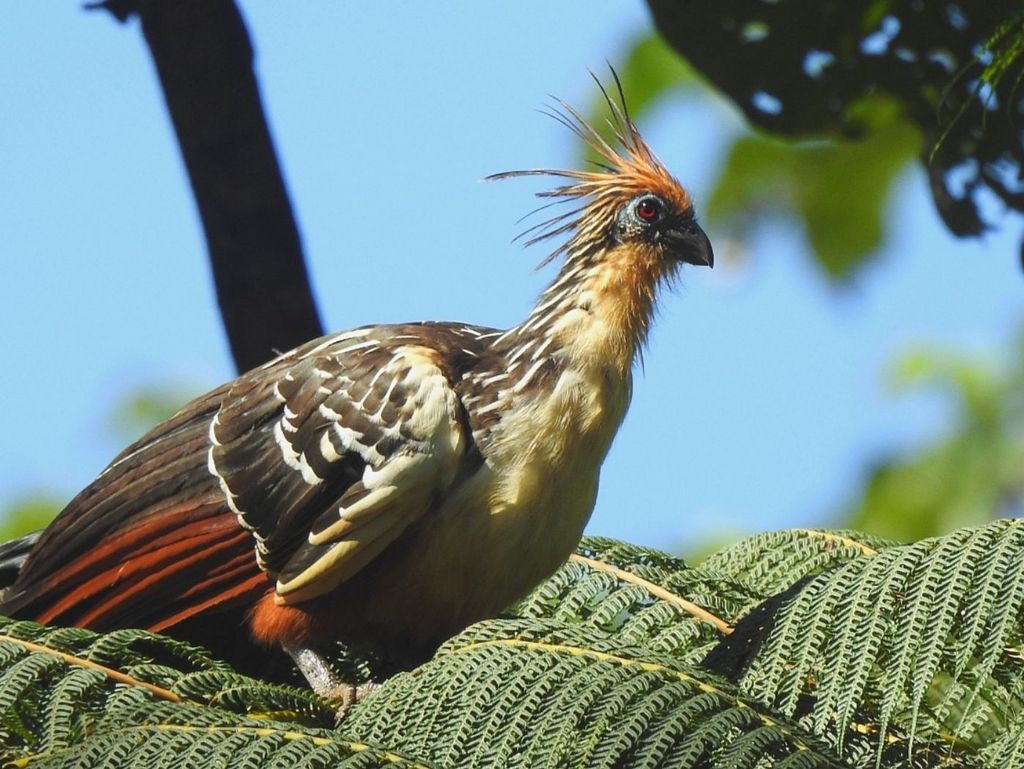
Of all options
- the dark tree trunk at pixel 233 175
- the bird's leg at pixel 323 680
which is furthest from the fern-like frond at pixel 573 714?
the dark tree trunk at pixel 233 175

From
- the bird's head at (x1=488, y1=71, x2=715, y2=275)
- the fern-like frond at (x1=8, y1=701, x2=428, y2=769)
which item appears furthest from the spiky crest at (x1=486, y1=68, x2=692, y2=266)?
the fern-like frond at (x1=8, y1=701, x2=428, y2=769)

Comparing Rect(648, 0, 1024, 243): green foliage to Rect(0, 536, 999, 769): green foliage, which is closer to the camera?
Rect(0, 536, 999, 769): green foliage

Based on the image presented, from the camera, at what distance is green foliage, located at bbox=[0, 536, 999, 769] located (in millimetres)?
2859

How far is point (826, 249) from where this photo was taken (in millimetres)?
11227

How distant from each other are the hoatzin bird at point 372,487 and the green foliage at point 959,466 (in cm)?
684

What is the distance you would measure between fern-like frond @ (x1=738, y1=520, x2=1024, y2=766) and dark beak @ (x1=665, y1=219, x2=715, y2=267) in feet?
4.36

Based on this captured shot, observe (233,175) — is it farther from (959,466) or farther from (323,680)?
(959,466)

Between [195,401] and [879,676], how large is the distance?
7.23ft

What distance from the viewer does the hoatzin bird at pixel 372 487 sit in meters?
3.91

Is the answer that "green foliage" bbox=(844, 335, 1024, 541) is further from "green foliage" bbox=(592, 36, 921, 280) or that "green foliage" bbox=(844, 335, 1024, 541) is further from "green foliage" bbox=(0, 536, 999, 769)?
"green foliage" bbox=(0, 536, 999, 769)

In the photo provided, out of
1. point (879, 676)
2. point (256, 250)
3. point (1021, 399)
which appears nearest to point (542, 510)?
point (879, 676)

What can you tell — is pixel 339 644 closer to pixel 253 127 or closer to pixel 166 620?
pixel 166 620

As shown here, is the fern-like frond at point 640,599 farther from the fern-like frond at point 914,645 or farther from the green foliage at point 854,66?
the green foliage at point 854,66

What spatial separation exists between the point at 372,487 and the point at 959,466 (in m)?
8.47
